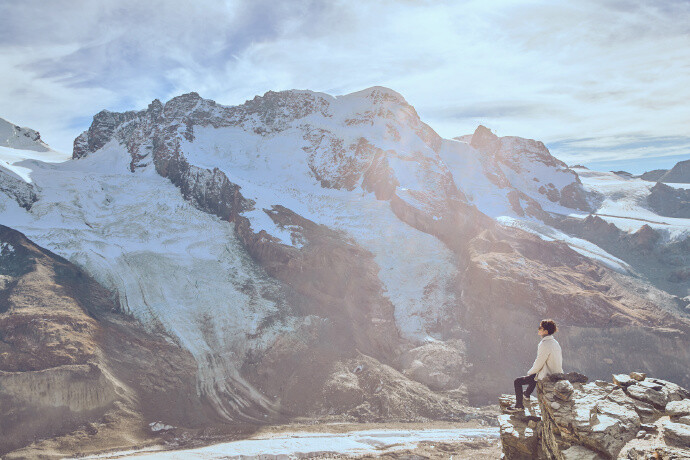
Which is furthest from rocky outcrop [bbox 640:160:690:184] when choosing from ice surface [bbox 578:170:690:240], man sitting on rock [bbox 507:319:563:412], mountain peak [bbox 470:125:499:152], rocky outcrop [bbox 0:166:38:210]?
rocky outcrop [bbox 0:166:38:210]

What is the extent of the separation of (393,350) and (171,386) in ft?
67.8

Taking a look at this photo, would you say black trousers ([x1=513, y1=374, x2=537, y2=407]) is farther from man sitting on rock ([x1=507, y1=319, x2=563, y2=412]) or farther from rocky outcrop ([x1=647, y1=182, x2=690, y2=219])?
rocky outcrop ([x1=647, y1=182, x2=690, y2=219])

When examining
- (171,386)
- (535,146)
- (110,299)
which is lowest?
(171,386)

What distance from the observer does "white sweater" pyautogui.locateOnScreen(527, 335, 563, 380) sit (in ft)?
36.8

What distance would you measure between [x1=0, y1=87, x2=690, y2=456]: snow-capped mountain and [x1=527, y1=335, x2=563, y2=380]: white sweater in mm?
27628

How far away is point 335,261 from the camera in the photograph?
171ft

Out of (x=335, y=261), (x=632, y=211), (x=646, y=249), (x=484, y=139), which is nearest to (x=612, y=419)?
(x=335, y=261)

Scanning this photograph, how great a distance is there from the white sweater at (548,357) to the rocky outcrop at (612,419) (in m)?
0.24

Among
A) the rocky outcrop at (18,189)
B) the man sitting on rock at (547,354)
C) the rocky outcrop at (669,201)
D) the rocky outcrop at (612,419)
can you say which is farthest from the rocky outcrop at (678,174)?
the rocky outcrop at (18,189)

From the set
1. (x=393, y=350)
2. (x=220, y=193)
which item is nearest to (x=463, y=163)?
(x=220, y=193)

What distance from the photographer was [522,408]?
44.2 ft

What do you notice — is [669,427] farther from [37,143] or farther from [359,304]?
[37,143]

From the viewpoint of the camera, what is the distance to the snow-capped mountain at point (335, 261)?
41469 mm

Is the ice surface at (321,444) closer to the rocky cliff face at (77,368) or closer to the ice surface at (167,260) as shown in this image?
the rocky cliff face at (77,368)
